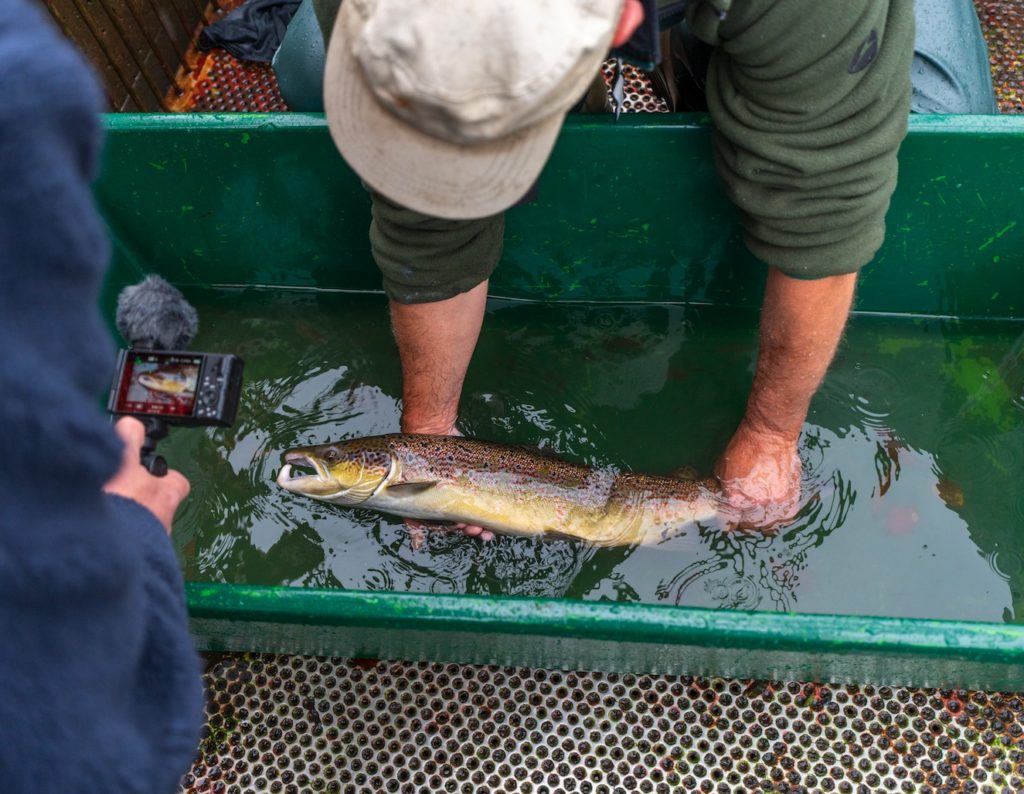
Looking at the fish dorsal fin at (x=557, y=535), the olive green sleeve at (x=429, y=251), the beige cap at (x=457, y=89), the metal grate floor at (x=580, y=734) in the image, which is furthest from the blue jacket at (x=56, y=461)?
the fish dorsal fin at (x=557, y=535)

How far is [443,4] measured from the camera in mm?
1209

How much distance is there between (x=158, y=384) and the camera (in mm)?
1543

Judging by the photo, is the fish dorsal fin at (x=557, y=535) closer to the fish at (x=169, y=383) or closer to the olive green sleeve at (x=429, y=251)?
the olive green sleeve at (x=429, y=251)

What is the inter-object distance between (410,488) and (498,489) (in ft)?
0.77

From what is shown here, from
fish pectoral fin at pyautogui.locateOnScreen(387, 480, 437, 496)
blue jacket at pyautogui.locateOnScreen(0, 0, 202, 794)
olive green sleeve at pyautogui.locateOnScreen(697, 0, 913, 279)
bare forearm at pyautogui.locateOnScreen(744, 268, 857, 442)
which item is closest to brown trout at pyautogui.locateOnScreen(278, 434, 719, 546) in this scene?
fish pectoral fin at pyautogui.locateOnScreen(387, 480, 437, 496)

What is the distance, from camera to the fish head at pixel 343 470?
90.9 inches

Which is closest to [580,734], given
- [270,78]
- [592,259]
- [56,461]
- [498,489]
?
[498,489]

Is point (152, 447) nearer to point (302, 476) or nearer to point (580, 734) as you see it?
point (302, 476)

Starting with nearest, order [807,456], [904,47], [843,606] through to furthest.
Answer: [904,47] < [843,606] < [807,456]

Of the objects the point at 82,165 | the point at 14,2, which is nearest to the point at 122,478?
the point at 82,165

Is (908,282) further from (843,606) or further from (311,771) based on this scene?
(311,771)

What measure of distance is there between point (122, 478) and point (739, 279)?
81.5 inches

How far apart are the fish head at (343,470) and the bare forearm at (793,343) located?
1.04 m

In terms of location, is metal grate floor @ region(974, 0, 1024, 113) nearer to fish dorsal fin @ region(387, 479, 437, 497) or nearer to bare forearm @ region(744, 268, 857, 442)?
bare forearm @ region(744, 268, 857, 442)
